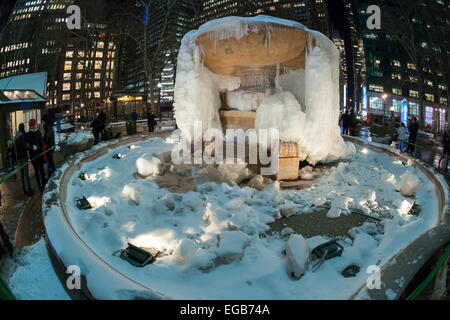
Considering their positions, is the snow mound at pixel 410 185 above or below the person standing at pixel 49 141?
below

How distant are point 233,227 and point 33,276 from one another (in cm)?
276

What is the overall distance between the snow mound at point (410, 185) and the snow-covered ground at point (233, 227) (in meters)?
0.02

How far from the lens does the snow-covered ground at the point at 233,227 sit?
10.7 feet

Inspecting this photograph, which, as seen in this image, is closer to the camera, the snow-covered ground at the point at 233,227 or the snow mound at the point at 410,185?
the snow-covered ground at the point at 233,227

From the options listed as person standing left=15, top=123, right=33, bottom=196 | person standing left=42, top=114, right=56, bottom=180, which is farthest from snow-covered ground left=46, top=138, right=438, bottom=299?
person standing left=15, top=123, right=33, bottom=196

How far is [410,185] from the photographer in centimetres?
601

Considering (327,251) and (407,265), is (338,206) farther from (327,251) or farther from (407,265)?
(407,265)

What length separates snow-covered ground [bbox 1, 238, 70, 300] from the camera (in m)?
3.08

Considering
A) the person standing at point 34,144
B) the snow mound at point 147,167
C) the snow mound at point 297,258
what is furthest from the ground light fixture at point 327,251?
the person standing at point 34,144

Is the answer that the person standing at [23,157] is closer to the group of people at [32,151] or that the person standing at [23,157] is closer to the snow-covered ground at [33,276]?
the group of people at [32,151]

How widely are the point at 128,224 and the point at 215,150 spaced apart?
152 inches

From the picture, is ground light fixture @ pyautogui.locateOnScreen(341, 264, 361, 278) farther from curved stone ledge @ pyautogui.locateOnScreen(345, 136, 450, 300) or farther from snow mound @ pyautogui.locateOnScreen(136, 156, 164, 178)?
snow mound @ pyautogui.locateOnScreen(136, 156, 164, 178)
